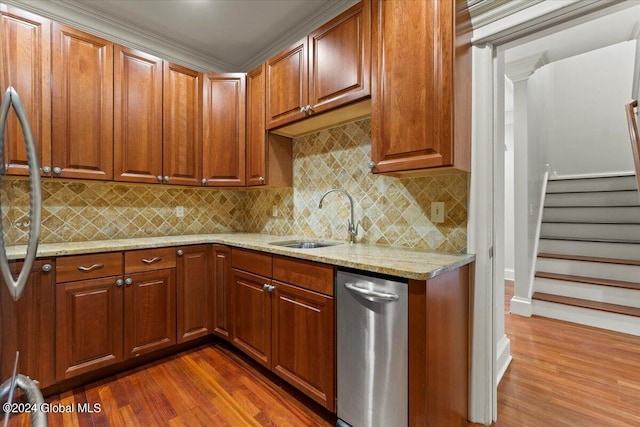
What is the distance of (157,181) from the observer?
2.42 metres

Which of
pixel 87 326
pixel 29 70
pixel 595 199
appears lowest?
pixel 87 326

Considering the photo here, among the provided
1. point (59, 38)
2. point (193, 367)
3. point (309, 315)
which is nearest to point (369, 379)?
point (309, 315)

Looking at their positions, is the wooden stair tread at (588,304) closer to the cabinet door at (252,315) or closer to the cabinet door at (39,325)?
the cabinet door at (252,315)

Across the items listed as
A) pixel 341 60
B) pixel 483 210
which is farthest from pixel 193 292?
pixel 483 210

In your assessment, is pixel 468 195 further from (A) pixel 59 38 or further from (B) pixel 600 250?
(B) pixel 600 250

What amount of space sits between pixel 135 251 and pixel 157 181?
637 millimetres

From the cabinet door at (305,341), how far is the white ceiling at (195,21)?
2.11 metres

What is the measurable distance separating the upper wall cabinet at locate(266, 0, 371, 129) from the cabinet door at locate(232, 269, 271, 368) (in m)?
1.23

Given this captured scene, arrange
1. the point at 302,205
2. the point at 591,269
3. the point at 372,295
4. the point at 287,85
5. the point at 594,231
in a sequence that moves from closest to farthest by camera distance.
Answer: the point at 372,295 < the point at 287,85 < the point at 302,205 < the point at 591,269 < the point at 594,231

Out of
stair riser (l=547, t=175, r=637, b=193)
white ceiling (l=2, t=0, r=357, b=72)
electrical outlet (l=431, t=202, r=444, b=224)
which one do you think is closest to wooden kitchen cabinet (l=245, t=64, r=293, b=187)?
white ceiling (l=2, t=0, r=357, b=72)

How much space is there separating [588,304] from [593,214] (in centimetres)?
156

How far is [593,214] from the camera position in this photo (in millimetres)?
3824

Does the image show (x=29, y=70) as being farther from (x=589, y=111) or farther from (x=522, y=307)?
(x=589, y=111)

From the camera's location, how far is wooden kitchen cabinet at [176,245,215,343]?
228cm
